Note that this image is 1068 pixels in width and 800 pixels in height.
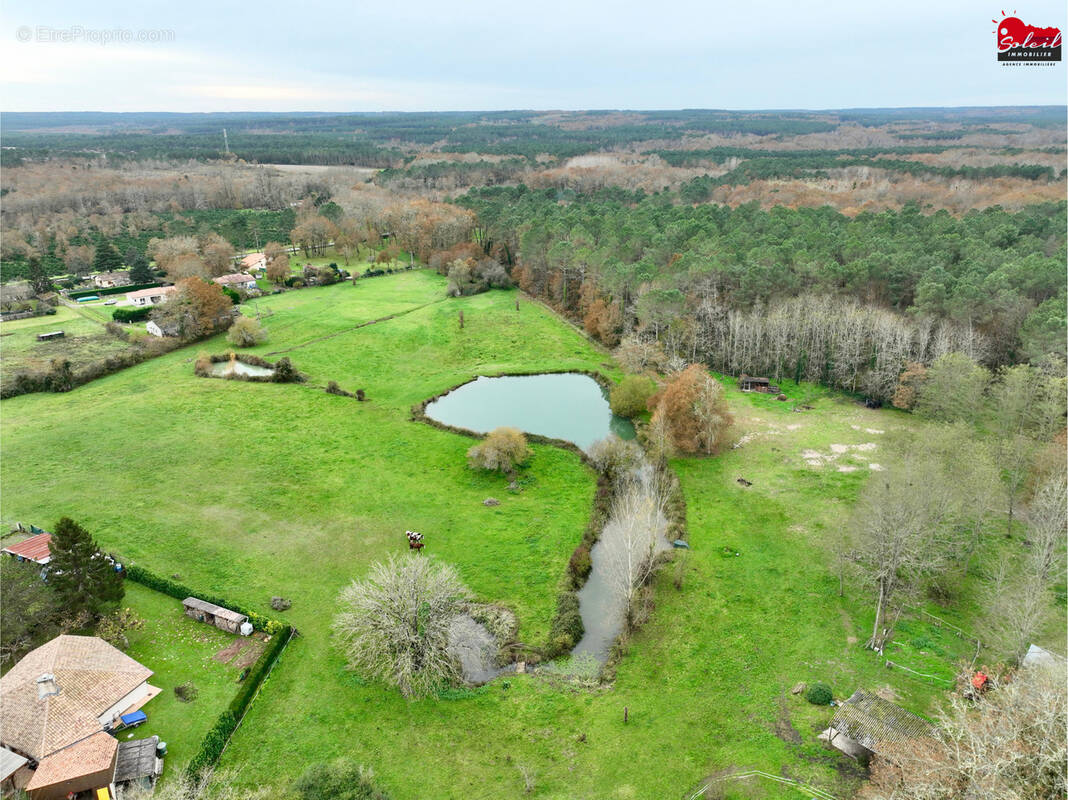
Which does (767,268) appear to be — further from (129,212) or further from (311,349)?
(129,212)

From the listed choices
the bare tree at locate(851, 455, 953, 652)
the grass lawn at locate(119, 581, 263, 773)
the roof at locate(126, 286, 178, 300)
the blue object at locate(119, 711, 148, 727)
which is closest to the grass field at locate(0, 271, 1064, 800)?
the grass lawn at locate(119, 581, 263, 773)

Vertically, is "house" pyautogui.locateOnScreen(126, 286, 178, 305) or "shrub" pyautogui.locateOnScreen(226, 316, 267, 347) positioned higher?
"house" pyautogui.locateOnScreen(126, 286, 178, 305)

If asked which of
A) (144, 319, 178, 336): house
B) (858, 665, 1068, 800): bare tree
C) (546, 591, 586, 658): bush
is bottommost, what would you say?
(546, 591, 586, 658): bush

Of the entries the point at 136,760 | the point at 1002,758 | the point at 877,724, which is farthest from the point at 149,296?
the point at 1002,758

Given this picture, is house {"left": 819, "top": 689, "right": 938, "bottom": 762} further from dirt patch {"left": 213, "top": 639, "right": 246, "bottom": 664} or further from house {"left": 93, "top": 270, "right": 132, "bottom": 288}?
house {"left": 93, "top": 270, "right": 132, "bottom": 288}

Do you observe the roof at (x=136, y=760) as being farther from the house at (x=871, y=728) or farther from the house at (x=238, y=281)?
the house at (x=238, y=281)

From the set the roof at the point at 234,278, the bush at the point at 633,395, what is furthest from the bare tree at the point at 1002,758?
the roof at the point at 234,278
